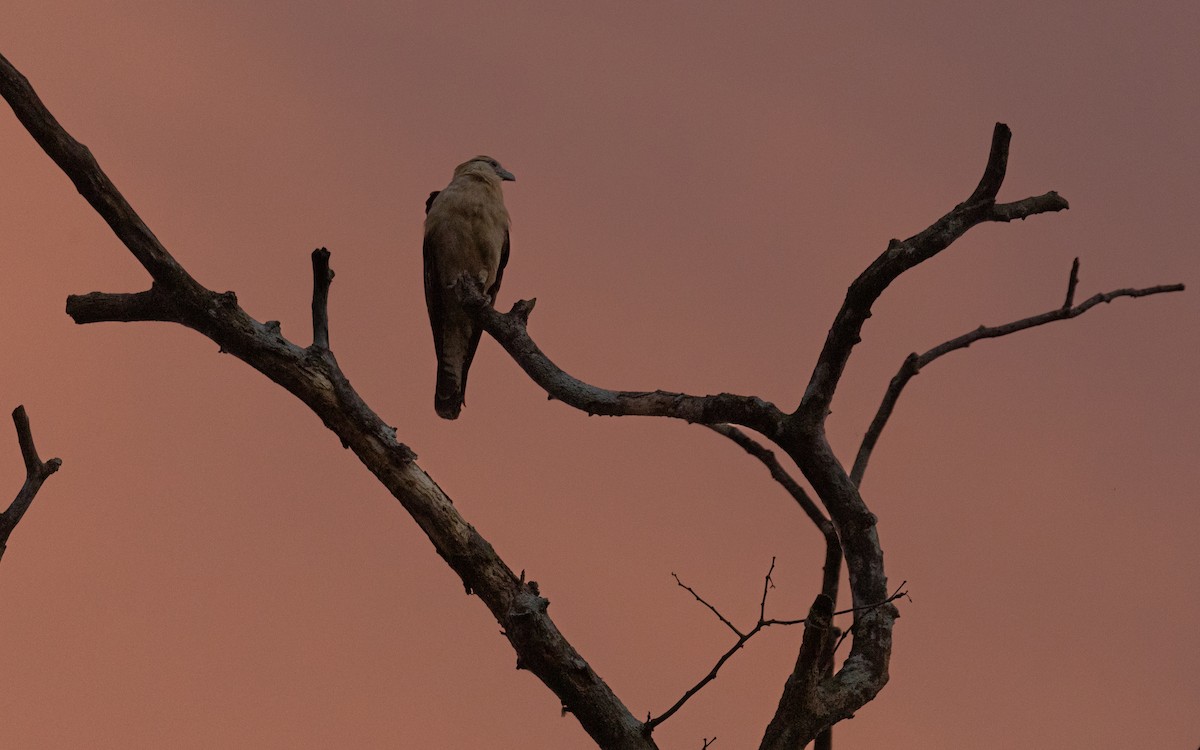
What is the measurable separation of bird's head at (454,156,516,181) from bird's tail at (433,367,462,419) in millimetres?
1696

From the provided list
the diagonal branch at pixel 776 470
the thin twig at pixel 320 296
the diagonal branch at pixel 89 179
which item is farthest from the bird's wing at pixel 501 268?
the diagonal branch at pixel 89 179

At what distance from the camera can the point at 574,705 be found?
189 inches

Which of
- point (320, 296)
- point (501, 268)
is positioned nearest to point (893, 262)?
point (320, 296)

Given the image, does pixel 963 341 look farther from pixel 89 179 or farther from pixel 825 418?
pixel 89 179

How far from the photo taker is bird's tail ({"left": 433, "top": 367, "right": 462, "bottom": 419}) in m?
8.91

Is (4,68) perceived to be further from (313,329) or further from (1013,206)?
(1013,206)

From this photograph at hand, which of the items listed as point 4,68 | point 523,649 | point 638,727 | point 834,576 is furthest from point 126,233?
point 834,576

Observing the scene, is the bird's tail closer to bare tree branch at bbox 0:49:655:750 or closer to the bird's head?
the bird's head

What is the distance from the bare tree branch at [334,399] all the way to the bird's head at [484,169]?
3814 mm

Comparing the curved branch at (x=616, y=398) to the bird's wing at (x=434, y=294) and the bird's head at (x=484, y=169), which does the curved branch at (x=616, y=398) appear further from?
the bird's head at (x=484, y=169)

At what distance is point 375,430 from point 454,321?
12.5ft

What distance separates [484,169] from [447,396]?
2.00 m

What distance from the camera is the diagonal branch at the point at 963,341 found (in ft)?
20.1

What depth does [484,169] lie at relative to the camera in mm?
9422
